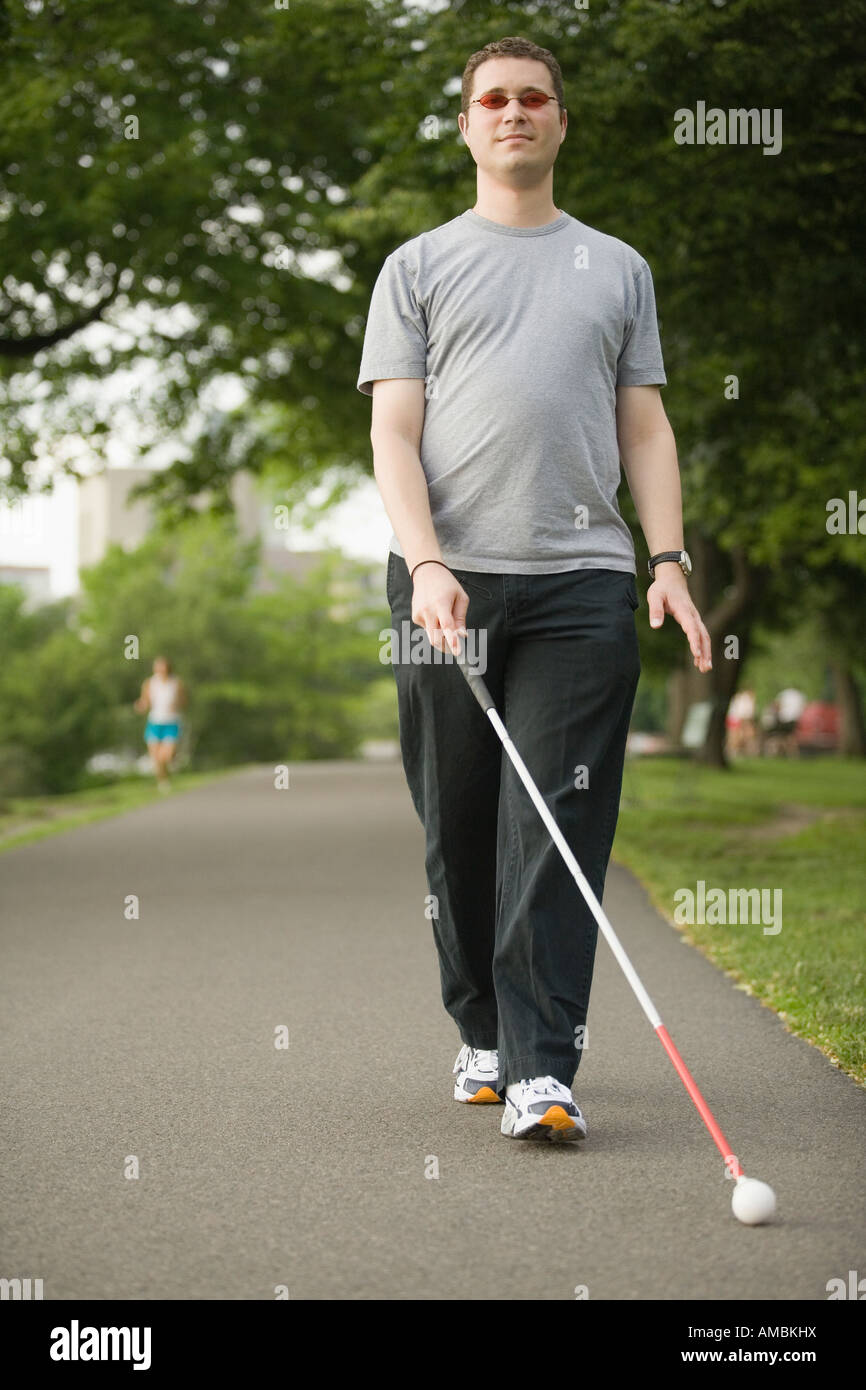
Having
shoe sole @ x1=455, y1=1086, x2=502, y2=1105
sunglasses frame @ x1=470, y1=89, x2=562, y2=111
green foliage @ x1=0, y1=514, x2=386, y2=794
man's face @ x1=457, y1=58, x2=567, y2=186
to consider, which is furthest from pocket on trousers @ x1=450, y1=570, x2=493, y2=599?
green foliage @ x1=0, y1=514, x2=386, y2=794

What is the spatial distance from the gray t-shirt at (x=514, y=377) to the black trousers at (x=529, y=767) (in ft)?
0.36

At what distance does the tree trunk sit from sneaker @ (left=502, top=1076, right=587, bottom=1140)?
3623 cm

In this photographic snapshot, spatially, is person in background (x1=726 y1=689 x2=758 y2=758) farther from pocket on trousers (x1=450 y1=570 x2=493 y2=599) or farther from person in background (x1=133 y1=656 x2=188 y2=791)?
pocket on trousers (x1=450 y1=570 x2=493 y2=599)

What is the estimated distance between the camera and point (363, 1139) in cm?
394

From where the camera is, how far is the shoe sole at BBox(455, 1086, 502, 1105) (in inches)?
168

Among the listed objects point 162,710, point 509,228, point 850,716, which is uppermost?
point 509,228

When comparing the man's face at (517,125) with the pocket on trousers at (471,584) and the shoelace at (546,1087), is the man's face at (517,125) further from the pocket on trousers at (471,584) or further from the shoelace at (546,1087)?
the shoelace at (546,1087)

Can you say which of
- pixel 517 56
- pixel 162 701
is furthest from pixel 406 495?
pixel 162 701

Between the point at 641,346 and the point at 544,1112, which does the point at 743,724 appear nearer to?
the point at 641,346

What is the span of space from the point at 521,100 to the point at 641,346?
2.12 feet

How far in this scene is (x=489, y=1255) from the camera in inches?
120

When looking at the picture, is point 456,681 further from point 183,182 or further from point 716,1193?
point 183,182

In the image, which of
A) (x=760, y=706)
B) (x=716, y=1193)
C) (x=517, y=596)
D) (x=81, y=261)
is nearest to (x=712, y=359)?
(x=81, y=261)

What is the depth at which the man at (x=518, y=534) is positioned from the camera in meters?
3.93
